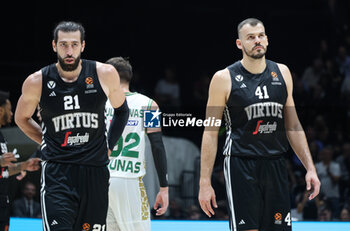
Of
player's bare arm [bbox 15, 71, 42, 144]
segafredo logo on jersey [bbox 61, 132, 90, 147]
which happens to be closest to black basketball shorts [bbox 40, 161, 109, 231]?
segafredo logo on jersey [bbox 61, 132, 90, 147]

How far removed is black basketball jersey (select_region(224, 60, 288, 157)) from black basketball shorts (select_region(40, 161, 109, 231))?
998 millimetres

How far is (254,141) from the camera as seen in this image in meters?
4.50

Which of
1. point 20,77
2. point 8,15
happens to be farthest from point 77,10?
point 20,77

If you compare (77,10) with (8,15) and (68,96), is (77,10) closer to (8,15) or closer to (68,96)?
(8,15)

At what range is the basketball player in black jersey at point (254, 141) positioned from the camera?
4461mm

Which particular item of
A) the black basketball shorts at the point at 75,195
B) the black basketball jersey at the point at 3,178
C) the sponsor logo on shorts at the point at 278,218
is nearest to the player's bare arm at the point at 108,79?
the black basketball shorts at the point at 75,195

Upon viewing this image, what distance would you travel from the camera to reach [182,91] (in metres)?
12.3

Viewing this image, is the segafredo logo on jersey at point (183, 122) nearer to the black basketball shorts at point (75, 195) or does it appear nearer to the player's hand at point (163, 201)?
the player's hand at point (163, 201)

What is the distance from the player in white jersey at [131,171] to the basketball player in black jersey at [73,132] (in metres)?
0.85

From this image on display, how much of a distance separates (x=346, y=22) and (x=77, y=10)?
5.57m

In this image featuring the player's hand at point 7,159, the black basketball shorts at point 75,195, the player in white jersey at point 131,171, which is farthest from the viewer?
the player's hand at point 7,159

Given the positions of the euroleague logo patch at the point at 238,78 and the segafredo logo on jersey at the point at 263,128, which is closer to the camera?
the segafredo logo on jersey at the point at 263,128

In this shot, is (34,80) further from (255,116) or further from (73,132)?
(255,116)

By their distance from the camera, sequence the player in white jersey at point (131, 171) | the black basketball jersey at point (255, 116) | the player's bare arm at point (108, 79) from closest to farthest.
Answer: the player's bare arm at point (108, 79)
the black basketball jersey at point (255, 116)
the player in white jersey at point (131, 171)
